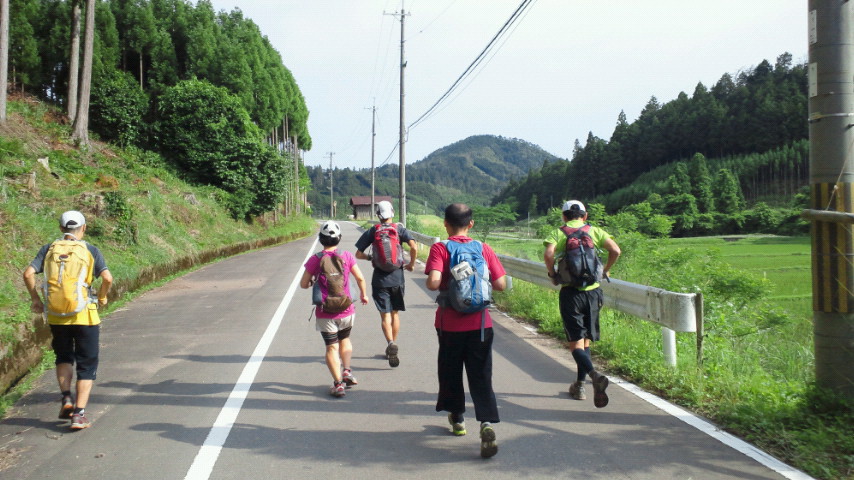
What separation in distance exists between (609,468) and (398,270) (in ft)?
12.2

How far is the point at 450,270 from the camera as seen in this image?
14.0 feet

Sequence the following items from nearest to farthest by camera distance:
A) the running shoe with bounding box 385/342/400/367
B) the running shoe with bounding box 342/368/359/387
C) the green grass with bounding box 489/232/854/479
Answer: the green grass with bounding box 489/232/854/479 → the running shoe with bounding box 342/368/359/387 → the running shoe with bounding box 385/342/400/367

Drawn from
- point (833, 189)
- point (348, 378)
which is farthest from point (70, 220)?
point (833, 189)

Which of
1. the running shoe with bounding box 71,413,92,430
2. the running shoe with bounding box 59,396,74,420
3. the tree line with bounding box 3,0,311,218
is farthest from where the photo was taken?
the tree line with bounding box 3,0,311,218

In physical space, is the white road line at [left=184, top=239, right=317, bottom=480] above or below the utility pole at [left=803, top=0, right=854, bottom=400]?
below

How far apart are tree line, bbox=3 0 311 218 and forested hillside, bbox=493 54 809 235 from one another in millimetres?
46686

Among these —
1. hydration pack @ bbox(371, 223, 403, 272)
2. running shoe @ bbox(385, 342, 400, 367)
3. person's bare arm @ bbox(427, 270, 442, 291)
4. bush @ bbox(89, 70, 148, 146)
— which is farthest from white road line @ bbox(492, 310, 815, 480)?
bush @ bbox(89, 70, 148, 146)

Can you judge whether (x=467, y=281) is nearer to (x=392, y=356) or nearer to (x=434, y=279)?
(x=434, y=279)

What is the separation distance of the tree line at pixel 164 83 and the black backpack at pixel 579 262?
24516mm

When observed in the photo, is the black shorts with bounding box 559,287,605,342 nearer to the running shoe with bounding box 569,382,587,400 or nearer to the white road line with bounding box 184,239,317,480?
the running shoe with bounding box 569,382,587,400

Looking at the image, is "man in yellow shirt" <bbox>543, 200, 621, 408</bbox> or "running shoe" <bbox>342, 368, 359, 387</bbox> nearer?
"man in yellow shirt" <bbox>543, 200, 621, 408</bbox>

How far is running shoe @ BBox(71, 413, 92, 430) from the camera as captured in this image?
477 cm

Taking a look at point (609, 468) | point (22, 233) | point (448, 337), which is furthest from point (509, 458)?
point (22, 233)

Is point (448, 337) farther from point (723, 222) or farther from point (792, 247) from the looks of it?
point (723, 222)
